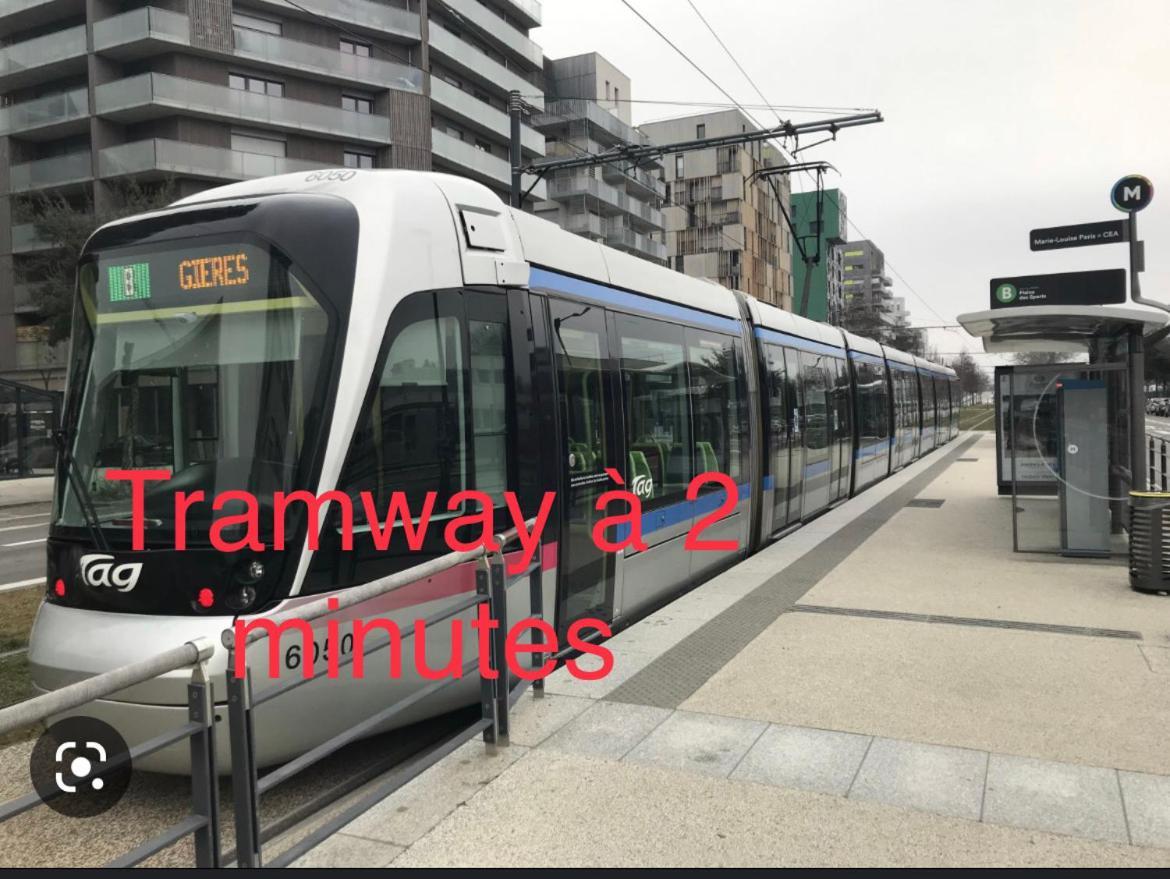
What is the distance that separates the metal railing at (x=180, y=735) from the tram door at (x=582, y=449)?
9.98 feet

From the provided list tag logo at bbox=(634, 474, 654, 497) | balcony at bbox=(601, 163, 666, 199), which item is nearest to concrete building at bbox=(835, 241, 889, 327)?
balcony at bbox=(601, 163, 666, 199)

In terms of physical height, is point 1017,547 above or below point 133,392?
below

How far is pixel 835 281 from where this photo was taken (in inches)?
4564

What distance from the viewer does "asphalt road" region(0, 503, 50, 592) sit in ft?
37.3

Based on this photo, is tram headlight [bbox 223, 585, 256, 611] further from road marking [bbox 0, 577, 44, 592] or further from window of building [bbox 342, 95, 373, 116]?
window of building [bbox 342, 95, 373, 116]

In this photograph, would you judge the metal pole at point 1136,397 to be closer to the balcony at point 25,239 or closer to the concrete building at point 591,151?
the balcony at point 25,239

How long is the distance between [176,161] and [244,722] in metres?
37.4

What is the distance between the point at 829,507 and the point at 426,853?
12072 mm

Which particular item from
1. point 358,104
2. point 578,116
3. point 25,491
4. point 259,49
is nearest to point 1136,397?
point 25,491

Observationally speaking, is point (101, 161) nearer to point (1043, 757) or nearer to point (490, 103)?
point (490, 103)

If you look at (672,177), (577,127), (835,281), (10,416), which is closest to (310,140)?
(10,416)

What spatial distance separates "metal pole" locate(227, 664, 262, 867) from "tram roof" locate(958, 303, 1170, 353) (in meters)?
8.55

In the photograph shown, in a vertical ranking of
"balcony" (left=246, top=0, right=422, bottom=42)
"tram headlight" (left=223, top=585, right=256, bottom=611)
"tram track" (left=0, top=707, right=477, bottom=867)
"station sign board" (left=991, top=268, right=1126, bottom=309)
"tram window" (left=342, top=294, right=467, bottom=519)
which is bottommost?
"tram track" (left=0, top=707, right=477, bottom=867)

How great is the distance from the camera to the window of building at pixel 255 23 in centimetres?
3794
